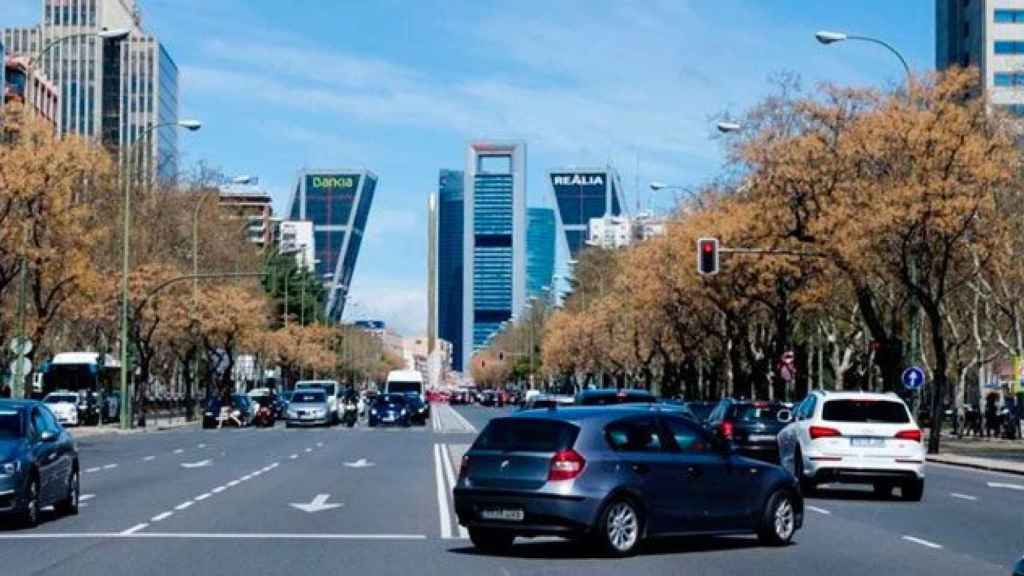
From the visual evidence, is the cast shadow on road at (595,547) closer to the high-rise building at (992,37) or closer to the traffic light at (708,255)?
the traffic light at (708,255)

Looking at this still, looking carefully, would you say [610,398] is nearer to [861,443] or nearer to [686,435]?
[861,443]

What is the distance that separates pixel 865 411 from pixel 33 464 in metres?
13.9

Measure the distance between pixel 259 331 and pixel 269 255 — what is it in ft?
105

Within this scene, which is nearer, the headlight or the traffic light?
the headlight

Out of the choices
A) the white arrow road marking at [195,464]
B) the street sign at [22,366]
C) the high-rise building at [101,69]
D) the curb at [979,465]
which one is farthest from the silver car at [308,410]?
the high-rise building at [101,69]

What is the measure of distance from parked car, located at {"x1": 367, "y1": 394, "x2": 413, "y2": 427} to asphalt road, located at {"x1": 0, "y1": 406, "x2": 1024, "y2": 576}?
132 feet

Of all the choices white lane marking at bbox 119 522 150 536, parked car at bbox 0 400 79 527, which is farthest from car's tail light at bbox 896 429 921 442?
parked car at bbox 0 400 79 527

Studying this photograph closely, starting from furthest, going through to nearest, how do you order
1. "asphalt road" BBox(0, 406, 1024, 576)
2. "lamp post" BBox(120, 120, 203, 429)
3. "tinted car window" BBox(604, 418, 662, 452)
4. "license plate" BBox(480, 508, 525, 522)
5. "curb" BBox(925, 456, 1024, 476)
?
1. "lamp post" BBox(120, 120, 203, 429)
2. "curb" BBox(925, 456, 1024, 476)
3. "tinted car window" BBox(604, 418, 662, 452)
4. "license plate" BBox(480, 508, 525, 522)
5. "asphalt road" BBox(0, 406, 1024, 576)

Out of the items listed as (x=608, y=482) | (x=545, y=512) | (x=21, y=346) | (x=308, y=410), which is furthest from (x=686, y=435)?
(x=308, y=410)

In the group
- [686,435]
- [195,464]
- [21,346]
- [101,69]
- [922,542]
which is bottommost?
[195,464]

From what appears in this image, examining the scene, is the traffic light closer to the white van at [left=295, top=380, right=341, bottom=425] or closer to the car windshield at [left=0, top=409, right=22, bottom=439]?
the car windshield at [left=0, top=409, right=22, bottom=439]

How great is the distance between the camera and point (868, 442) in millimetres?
27719

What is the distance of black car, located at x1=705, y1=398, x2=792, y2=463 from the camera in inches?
1455

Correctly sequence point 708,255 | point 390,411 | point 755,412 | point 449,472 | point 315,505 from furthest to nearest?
point 390,411, point 708,255, point 755,412, point 449,472, point 315,505
